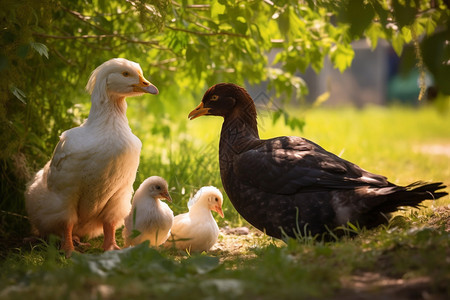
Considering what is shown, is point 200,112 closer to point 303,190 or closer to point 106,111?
point 106,111

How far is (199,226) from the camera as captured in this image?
4168mm

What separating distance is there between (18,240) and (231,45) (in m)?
2.35

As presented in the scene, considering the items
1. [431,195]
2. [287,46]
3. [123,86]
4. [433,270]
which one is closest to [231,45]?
[287,46]

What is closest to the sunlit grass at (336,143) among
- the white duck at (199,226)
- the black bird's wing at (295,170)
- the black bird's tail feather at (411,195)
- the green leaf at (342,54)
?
the black bird's tail feather at (411,195)

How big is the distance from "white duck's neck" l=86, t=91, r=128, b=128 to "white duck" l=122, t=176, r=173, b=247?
0.50 metres

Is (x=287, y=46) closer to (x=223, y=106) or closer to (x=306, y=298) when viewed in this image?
(x=223, y=106)

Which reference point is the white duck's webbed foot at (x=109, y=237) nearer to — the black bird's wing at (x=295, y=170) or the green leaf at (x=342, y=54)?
the black bird's wing at (x=295, y=170)

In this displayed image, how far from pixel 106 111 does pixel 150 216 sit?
2.60 feet

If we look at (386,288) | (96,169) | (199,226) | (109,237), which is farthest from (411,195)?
(109,237)

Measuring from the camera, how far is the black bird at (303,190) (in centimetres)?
351

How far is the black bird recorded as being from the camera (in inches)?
138

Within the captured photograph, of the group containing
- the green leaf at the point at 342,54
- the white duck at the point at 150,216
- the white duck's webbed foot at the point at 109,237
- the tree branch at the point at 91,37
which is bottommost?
the white duck's webbed foot at the point at 109,237

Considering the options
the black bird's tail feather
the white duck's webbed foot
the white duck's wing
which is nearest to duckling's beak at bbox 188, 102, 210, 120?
the white duck's wing

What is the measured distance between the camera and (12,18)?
3412 millimetres
